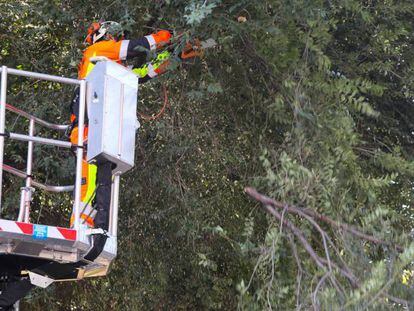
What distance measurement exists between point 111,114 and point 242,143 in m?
2.72

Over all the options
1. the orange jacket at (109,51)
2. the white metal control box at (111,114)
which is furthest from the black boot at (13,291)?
the orange jacket at (109,51)

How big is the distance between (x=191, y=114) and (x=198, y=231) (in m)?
1.11

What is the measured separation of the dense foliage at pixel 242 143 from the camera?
238 inches

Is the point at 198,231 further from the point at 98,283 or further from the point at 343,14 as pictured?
the point at 343,14

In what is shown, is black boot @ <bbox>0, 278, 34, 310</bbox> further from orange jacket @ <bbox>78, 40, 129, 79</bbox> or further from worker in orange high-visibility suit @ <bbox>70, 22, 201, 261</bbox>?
orange jacket @ <bbox>78, 40, 129, 79</bbox>

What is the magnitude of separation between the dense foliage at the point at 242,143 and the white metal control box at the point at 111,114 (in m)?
0.74

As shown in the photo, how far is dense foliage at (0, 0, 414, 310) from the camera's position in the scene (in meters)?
6.04

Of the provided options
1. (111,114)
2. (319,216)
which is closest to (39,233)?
(111,114)

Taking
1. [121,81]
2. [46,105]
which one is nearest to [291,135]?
[121,81]

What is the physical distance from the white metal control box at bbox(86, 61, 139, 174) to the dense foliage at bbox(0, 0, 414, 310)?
2.42 ft

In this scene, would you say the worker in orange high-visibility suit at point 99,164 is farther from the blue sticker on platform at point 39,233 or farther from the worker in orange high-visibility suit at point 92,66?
the blue sticker on platform at point 39,233

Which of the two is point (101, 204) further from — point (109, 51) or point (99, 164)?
point (109, 51)

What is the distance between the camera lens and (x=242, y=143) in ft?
28.5

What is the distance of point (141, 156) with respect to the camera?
870cm
